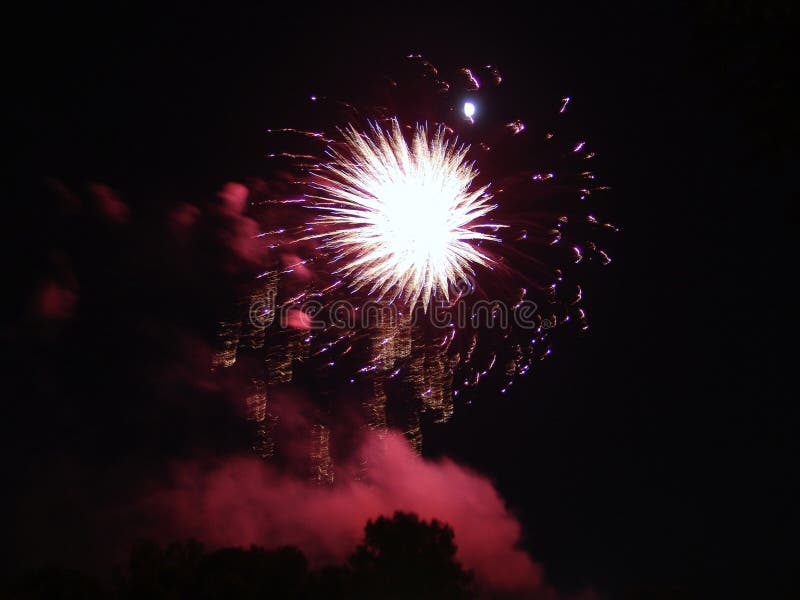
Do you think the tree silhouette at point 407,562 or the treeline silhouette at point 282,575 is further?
the tree silhouette at point 407,562

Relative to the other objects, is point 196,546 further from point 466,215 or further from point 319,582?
point 466,215

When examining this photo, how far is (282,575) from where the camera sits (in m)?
15.6

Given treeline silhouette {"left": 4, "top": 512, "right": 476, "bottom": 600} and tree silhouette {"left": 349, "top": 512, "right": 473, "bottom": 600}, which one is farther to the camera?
tree silhouette {"left": 349, "top": 512, "right": 473, "bottom": 600}

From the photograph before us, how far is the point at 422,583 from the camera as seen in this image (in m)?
18.7

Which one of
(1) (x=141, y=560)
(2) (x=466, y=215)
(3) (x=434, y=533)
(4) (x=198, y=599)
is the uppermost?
(2) (x=466, y=215)

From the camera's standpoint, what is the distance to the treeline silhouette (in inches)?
558

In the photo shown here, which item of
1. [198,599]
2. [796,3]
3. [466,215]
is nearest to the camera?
[796,3]

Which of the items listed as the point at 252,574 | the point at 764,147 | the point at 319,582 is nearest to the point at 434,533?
the point at 319,582

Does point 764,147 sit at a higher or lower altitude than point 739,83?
lower

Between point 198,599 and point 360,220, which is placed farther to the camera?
point 198,599

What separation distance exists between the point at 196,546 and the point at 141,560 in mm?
1440

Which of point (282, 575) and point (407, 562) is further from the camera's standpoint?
point (407, 562)

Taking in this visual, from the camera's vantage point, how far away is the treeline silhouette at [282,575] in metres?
14.2

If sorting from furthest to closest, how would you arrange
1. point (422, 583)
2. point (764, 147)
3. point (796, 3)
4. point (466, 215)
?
1. point (422, 583)
2. point (466, 215)
3. point (764, 147)
4. point (796, 3)
